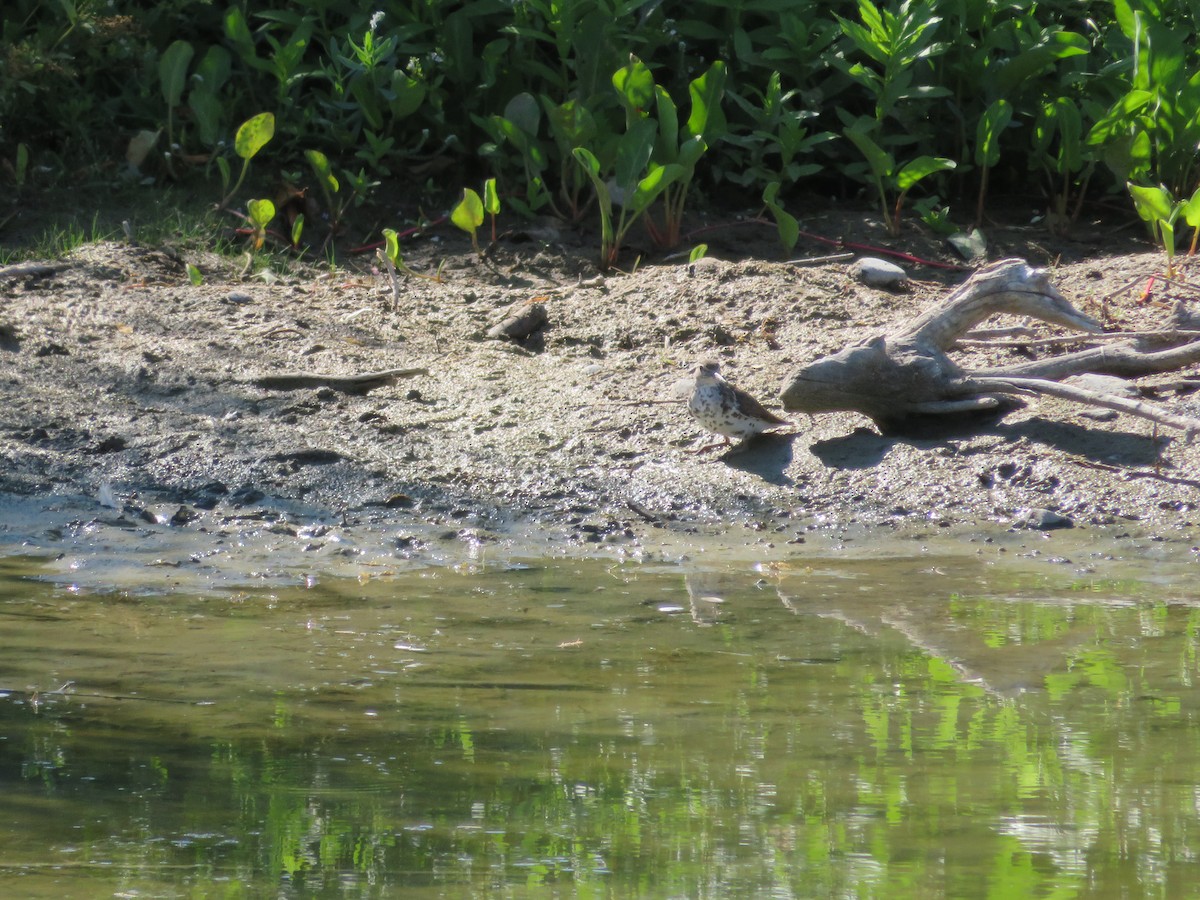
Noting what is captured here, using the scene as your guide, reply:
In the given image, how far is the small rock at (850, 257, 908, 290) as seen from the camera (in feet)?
18.6

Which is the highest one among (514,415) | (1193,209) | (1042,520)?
(1193,209)

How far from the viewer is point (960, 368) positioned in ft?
14.6

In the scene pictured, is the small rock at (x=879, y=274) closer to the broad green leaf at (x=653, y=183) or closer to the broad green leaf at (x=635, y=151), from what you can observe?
the broad green leaf at (x=653, y=183)

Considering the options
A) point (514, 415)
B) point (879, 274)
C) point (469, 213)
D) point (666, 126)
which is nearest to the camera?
point (514, 415)

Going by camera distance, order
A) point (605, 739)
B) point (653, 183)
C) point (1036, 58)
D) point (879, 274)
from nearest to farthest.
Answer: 1. point (605, 739)
2. point (879, 274)
3. point (653, 183)
4. point (1036, 58)

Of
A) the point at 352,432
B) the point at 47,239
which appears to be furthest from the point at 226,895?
the point at 47,239

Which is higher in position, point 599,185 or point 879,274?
point 599,185

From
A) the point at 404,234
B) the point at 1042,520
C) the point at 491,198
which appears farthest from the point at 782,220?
the point at 1042,520

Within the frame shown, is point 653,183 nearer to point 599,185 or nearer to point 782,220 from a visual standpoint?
point 599,185

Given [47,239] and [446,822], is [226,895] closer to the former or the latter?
[446,822]

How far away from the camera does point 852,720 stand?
2404mm

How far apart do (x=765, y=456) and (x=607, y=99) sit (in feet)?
8.61

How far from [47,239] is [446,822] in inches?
197

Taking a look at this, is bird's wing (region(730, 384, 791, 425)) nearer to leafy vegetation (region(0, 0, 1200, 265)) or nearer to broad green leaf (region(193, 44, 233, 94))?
leafy vegetation (region(0, 0, 1200, 265))
